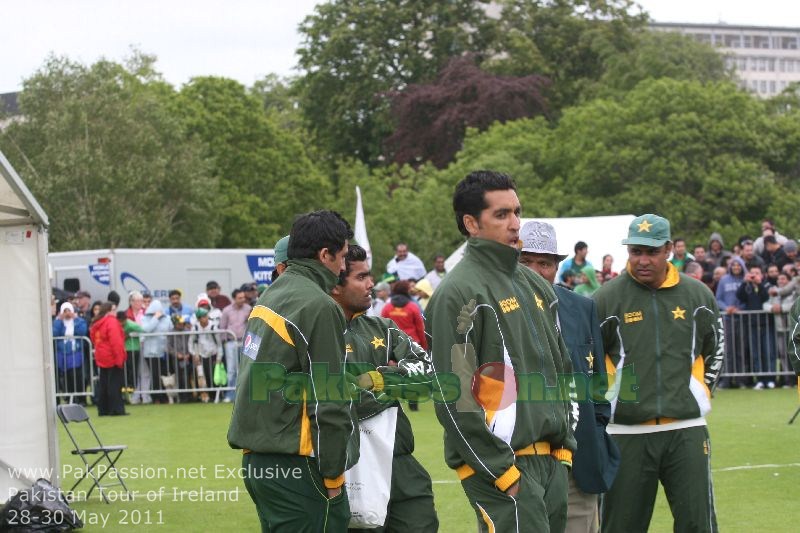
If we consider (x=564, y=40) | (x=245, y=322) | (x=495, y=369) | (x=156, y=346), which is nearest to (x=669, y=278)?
(x=495, y=369)

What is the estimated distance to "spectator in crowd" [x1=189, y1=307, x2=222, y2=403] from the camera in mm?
23438

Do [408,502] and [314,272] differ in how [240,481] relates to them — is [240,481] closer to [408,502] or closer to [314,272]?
[408,502]

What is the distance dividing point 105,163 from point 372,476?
1849 inches

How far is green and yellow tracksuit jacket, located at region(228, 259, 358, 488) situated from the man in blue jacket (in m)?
1.63

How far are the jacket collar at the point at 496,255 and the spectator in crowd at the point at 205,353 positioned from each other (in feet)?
58.0

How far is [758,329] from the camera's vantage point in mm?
21844

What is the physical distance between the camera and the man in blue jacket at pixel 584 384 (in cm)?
729

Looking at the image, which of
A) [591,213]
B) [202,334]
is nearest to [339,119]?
[591,213]

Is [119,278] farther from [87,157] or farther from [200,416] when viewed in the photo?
[87,157]

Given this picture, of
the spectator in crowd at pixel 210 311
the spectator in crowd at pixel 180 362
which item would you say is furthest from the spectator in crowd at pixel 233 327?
the spectator in crowd at pixel 180 362

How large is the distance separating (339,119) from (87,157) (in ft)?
50.6

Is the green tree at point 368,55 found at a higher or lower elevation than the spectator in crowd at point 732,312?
higher

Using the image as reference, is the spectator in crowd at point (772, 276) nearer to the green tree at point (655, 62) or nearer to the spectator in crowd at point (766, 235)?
the spectator in crowd at point (766, 235)

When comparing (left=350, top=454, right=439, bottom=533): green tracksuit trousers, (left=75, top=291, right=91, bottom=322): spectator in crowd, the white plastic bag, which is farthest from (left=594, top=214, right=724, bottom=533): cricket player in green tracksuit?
(left=75, top=291, right=91, bottom=322): spectator in crowd
